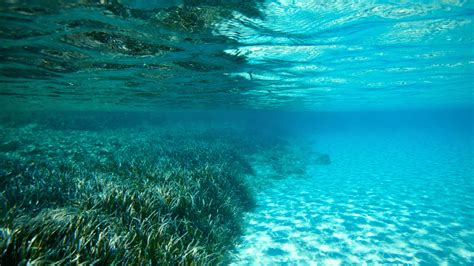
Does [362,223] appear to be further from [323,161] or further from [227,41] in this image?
[323,161]

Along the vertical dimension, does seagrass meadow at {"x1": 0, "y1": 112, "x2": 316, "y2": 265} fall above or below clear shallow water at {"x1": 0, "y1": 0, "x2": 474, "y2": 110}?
below

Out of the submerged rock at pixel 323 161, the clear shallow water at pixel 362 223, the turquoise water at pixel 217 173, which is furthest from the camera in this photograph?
the submerged rock at pixel 323 161

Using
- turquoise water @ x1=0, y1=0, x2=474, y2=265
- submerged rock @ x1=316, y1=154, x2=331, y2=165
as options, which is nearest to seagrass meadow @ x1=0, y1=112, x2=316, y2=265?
turquoise water @ x1=0, y1=0, x2=474, y2=265

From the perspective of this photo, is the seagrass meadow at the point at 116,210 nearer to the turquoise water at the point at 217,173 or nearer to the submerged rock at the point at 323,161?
the turquoise water at the point at 217,173

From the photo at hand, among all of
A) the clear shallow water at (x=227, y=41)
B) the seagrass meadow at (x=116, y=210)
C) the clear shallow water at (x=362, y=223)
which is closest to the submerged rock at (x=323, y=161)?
the clear shallow water at (x=362, y=223)

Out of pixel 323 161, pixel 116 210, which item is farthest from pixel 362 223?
pixel 323 161

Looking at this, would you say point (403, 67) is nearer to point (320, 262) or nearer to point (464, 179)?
point (464, 179)

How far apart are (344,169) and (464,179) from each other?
8.52m

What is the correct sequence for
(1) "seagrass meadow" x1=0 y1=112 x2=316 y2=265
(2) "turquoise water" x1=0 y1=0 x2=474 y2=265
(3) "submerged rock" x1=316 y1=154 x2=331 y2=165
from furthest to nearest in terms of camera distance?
(3) "submerged rock" x1=316 y1=154 x2=331 y2=165 → (2) "turquoise water" x1=0 y1=0 x2=474 y2=265 → (1) "seagrass meadow" x1=0 y1=112 x2=316 y2=265

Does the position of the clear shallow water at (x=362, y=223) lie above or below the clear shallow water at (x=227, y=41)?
below

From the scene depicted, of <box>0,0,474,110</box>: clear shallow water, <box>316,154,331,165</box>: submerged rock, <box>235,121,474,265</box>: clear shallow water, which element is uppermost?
<box>0,0,474,110</box>: clear shallow water

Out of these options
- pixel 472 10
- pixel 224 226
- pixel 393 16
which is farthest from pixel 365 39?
pixel 224 226

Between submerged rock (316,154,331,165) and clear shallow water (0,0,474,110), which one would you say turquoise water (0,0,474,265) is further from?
submerged rock (316,154,331,165)

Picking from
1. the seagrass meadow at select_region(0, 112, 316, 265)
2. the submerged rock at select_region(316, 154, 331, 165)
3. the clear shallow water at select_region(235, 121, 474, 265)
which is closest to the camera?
the seagrass meadow at select_region(0, 112, 316, 265)
